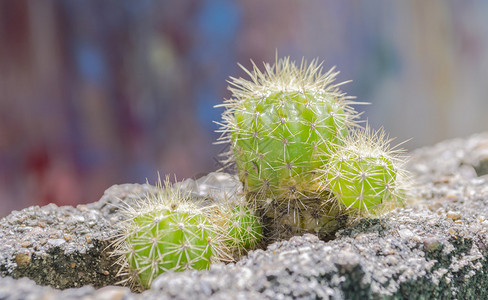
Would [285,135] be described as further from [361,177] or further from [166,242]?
[166,242]

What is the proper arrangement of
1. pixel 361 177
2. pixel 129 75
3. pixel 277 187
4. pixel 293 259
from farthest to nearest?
pixel 129 75, pixel 277 187, pixel 361 177, pixel 293 259

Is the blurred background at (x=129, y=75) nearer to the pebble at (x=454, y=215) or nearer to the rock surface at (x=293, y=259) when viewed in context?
the rock surface at (x=293, y=259)

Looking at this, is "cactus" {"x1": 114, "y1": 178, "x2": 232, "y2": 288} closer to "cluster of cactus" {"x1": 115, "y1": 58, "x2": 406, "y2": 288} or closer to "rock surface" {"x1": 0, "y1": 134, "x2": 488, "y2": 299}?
"cluster of cactus" {"x1": 115, "y1": 58, "x2": 406, "y2": 288}

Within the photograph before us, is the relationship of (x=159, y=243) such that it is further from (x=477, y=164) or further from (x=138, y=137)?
(x=477, y=164)

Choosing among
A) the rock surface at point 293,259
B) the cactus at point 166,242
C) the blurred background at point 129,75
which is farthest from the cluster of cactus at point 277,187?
the blurred background at point 129,75

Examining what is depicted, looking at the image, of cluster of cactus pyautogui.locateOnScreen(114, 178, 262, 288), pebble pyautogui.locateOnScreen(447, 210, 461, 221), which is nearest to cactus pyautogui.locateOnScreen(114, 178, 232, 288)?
cluster of cactus pyautogui.locateOnScreen(114, 178, 262, 288)

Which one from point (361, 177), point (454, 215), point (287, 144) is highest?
point (287, 144)

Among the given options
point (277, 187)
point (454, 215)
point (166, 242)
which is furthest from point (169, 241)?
point (454, 215)
